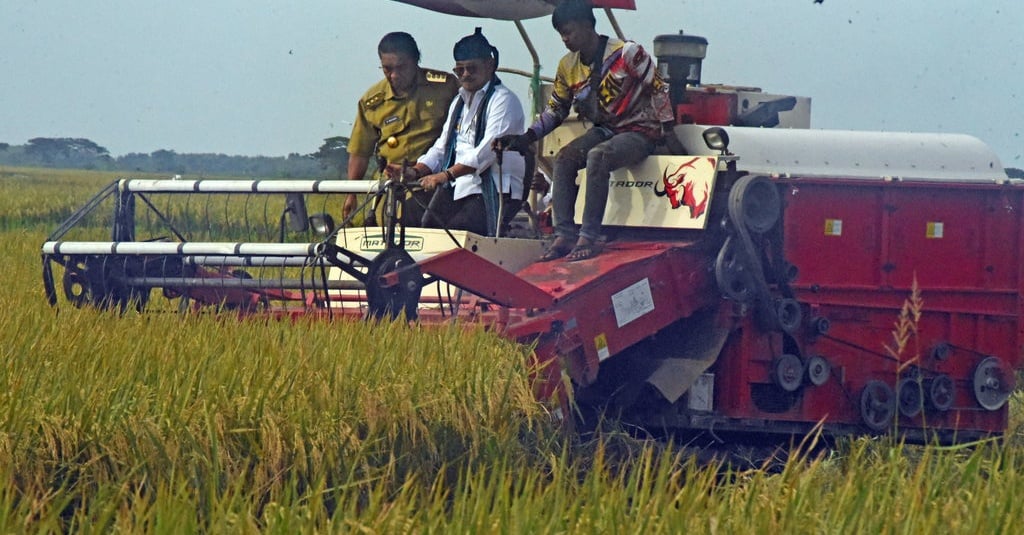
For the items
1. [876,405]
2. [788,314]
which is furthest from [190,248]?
[876,405]

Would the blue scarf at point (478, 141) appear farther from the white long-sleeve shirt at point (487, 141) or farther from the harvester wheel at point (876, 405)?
the harvester wheel at point (876, 405)

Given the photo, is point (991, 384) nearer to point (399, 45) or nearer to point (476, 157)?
point (476, 157)

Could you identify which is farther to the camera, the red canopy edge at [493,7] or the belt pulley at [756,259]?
the red canopy edge at [493,7]

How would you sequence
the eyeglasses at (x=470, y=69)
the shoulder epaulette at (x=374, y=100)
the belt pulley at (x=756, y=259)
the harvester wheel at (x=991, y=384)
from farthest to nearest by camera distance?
the shoulder epaulette at (x=374, y=100)
the harvester wheel at (x=991, y=384)
the eyeglasses at (x=470, y=69)
the belt pulley at (x=756, y=259)

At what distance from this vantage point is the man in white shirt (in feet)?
27.4

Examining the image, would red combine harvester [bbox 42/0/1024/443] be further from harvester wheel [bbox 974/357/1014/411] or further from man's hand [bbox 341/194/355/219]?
man's hand [bbox 341/194/355/219]

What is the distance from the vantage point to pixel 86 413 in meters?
4.85

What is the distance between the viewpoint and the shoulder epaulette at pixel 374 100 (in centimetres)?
909

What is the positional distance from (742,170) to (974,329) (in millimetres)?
1747

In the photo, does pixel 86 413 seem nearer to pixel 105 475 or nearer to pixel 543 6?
pixel 105 475

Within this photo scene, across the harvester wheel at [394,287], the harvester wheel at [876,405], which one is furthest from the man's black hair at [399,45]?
the harvester wheel at [876,405]

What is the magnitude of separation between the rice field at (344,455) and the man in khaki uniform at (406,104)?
79.2 inches

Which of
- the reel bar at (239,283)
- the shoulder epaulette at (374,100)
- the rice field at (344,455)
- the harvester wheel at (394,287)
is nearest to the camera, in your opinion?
the rice field at (344,455)

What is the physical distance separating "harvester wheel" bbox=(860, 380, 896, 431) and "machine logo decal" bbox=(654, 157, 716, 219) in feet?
4.74
